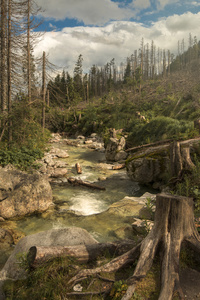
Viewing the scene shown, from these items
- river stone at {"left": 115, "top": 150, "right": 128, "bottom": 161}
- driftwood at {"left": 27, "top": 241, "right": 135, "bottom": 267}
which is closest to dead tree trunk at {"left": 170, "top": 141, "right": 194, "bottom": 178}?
driftwood at {"left": 27, "top": 241, "right": 135, "bottom": 267}

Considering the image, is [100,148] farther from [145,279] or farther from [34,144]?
[145,279]

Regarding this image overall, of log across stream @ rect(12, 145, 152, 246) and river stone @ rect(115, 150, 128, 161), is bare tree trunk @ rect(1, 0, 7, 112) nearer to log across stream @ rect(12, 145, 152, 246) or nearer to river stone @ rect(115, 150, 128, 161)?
log across stream @ rect(12, 145, 152, 246)

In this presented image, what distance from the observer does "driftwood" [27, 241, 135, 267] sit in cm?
299

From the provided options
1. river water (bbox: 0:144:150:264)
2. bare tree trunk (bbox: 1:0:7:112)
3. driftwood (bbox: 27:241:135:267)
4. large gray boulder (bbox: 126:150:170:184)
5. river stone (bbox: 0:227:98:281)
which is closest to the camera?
driftwood (bbox: 27:241:135:267)

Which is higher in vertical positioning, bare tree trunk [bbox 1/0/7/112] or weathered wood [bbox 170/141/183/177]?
bare tree trunk [bbox 1/0/7/112]

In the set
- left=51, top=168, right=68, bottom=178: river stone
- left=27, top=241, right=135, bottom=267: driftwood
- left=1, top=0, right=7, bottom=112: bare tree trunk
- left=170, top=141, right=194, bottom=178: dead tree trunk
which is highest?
left=1, top=0, right=7, bottom=112: bare tree trunk

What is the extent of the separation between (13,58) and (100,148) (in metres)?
11.5

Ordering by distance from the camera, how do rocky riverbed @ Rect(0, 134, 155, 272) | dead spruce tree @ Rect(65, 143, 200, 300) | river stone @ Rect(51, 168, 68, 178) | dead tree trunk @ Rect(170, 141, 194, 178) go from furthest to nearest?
river stone @ Rect(51, 168, 68, 178), dead tree trunk @ Rect(170, 141, 194, 178), rocky riverbed @ Rect(0, 134, 155, 272), dead spruce tree @ Rect(65, 143, 200, 300)

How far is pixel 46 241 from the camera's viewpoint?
12.5 feet

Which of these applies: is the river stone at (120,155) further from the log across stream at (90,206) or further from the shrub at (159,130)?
the log across stream at (90,206)

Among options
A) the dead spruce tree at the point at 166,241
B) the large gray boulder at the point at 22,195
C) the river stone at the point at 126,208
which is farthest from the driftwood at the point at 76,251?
the large gray boulder at the point at 22,195

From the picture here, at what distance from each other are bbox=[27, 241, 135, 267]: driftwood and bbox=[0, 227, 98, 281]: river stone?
1.56 ft

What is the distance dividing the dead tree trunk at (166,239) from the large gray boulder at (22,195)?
4800 millimetres

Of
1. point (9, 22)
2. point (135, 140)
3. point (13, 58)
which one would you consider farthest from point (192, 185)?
point (9, 22)
